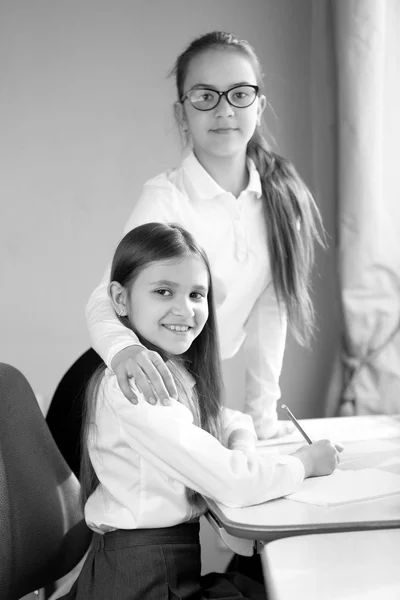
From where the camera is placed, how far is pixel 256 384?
1648 mm

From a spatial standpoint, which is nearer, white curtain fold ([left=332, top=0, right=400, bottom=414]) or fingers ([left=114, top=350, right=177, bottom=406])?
fingers ([left=114, top=350, right=177, bottom=406])

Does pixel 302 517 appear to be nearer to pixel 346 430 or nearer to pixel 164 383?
pixel 164 383

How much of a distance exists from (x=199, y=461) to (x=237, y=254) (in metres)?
0.58

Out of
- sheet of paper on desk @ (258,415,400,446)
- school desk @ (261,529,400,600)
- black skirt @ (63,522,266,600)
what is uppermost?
school desk @ (261,529,400,600)

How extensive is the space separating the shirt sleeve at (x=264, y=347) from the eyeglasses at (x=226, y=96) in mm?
362

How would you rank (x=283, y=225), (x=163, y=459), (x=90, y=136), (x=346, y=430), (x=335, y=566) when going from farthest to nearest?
(x=90, y=136)
(x=283, y=225)
(x=346, y=430)
(x=163, y=459)
(x=335, y=566)

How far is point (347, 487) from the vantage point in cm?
113

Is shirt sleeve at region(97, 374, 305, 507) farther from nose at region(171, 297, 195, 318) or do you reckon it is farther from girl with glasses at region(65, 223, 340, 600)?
nose at region(171, 297, 195, 318)

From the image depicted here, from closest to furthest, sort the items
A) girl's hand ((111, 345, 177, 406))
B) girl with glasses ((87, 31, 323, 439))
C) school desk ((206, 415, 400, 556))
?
school desk ((206, 415, 400, 556))
girl's hand ((111, 345, 177, 406))
girl with glasses ((87, 31, 323, 439))

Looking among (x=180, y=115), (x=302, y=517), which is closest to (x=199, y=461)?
(x=302, y=517)

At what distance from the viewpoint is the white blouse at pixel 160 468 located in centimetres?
111

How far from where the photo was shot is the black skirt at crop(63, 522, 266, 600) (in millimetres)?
1139

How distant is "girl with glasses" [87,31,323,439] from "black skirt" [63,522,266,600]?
373 mm

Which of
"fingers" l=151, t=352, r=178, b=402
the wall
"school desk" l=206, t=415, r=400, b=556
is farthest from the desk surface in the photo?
the wall
